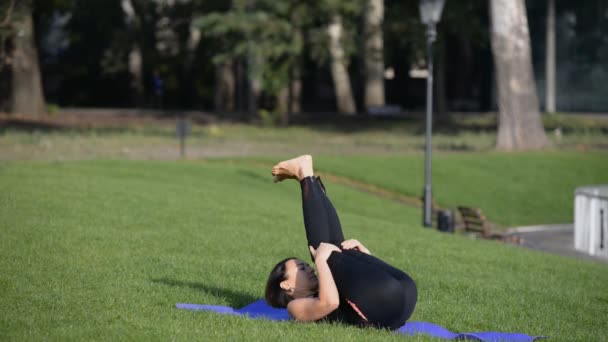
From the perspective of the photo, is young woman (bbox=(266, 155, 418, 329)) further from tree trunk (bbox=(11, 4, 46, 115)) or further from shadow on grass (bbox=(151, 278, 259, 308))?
tree trunk (bbox=(11, 4, 46, 115))

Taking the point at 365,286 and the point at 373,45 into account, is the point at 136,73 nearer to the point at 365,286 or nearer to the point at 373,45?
the point at 373,45

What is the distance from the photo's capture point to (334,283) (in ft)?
26.9

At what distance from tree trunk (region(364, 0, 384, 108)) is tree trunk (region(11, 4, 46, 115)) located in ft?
42.0

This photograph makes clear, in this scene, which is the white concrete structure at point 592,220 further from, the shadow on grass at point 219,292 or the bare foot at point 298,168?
the bare foot at point 298,168

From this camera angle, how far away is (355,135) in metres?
39.0

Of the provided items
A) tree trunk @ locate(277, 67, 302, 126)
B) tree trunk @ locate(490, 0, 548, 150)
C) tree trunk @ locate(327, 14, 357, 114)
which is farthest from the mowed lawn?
tree trunk @ locate(327, 14, 357, 114)

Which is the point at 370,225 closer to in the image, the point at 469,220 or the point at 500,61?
the point at 469,220

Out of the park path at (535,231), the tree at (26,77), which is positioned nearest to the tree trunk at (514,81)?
the park path at (535,231)

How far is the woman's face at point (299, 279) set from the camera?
329 inches

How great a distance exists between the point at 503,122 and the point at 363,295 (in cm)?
2581

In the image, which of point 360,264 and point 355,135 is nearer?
point 360,264

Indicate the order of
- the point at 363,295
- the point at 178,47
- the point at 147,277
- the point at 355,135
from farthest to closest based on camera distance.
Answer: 1. the point at 178,47
2. the point at 355,135
3. the point at 147,277
4. the point at 363,295

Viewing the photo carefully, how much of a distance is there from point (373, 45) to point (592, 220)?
2664 centimetres

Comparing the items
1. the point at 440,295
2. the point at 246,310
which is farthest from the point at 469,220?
the point at 246,310
